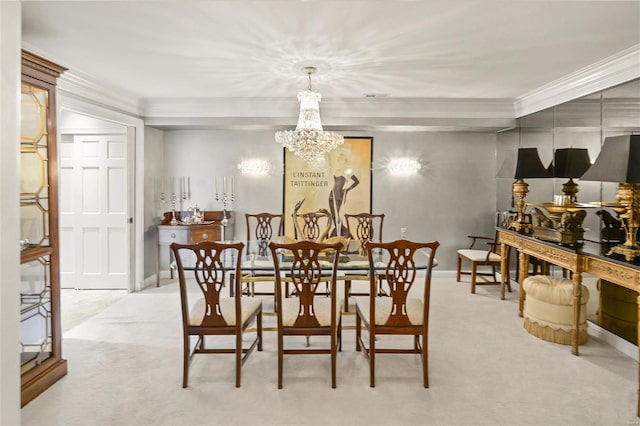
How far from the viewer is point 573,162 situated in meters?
3.92

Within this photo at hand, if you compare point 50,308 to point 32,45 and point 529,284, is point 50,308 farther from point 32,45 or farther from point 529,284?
point 529,284

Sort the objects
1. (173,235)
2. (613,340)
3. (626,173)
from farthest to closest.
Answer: (173,235), (613,340), (626,173)

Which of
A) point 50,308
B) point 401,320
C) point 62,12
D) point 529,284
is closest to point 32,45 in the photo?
point 62,12

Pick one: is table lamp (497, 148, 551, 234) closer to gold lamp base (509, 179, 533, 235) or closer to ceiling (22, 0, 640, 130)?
gold lamp base (509, 179, 533, 235)

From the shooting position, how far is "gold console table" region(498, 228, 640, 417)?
8.93 feet

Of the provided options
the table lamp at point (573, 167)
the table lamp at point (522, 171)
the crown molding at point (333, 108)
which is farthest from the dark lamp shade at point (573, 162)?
the crown molding at point (333, 108)

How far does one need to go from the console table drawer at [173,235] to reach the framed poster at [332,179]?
1.47 m

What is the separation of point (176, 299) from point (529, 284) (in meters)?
3.92

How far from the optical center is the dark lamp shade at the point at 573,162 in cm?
385

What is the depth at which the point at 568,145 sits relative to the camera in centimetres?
414

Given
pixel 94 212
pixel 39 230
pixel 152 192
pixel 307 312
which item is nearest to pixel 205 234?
pixel 152 192

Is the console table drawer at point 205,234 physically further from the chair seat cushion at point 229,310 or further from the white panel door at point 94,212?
the chair seat cushion at point 229,310

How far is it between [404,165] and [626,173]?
3511 mm

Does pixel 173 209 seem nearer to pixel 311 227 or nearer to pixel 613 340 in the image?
pixel 311 227
